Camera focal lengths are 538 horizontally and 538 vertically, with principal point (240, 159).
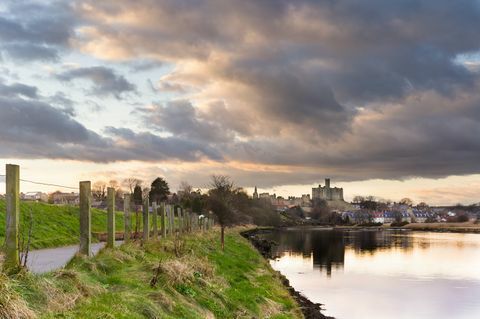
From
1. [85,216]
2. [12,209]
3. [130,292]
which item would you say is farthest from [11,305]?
[85,216]

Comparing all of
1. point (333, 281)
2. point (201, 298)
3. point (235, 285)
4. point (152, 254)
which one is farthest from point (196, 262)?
point (333, 281)

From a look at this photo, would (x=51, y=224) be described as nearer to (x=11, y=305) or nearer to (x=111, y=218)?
(x=111, y=218)

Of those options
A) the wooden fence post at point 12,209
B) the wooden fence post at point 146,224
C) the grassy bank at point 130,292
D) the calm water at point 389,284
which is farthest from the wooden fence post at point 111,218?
the calm water at point 389,284

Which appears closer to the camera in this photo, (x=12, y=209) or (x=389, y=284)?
(x=12, y=209)

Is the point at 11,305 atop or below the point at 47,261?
atop

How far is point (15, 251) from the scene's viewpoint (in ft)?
40.4

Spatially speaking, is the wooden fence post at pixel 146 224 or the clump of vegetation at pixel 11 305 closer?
the clump of vegetation at pixel 11 305

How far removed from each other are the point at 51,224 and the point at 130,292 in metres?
31.7

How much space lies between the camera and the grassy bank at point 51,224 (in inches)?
1377

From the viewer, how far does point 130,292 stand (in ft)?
44.7

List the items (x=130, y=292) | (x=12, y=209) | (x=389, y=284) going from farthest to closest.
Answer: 1. (x=389, y=284)
2. (x=130, y=292)
3. (x=12, y=209)

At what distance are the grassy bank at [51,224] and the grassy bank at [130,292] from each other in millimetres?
13303

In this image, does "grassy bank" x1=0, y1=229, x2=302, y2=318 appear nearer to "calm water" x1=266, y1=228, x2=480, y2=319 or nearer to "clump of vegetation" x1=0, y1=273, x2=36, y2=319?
"clump of vegetation" x1=0, y1=273, x2=36, y2=319

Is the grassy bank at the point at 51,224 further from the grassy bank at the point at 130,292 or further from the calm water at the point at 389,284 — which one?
the calm water at the point at 389,284
